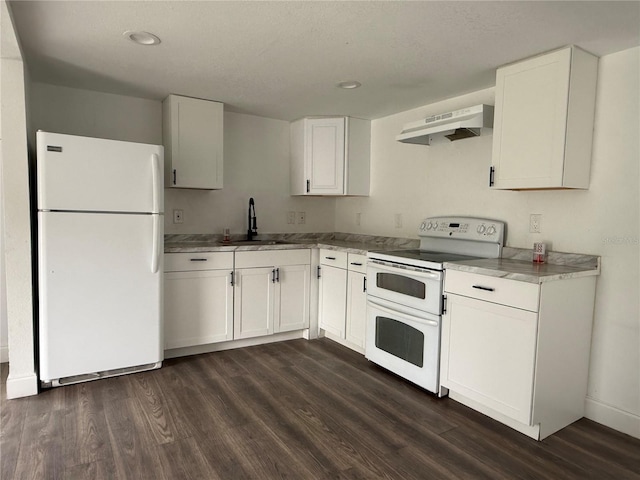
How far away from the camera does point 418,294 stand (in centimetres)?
268

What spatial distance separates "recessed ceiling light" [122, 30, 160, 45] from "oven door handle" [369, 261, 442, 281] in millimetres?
1979

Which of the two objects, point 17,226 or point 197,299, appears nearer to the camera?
point 17,226

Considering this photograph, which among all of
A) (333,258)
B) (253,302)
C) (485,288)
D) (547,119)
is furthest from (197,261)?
(547,119)

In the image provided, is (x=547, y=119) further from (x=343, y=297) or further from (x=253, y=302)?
(x=253, y=302)

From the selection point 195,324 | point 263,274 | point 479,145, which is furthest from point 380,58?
point 195,324

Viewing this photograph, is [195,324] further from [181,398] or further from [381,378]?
[381,378]

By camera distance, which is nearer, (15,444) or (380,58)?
(15,444)

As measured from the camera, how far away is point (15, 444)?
6.63 feet

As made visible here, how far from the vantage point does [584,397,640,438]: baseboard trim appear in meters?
2.24

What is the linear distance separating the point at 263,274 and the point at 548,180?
222 centimetres

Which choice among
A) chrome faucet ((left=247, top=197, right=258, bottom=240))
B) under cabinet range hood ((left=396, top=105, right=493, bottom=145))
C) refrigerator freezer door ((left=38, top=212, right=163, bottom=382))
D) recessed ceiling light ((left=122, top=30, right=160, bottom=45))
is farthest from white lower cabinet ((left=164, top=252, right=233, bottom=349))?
under cabinet range hood ((left=396, top=105, right=493, bottom=145))

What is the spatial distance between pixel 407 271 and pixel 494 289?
2.04 feet

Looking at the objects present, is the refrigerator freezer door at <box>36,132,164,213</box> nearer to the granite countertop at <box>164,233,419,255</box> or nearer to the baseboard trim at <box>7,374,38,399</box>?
the granite countertop at <box>164,233,419,255</box>

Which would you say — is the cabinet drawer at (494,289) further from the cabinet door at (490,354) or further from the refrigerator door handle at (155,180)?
the refrigerator door handle at (155,180)
